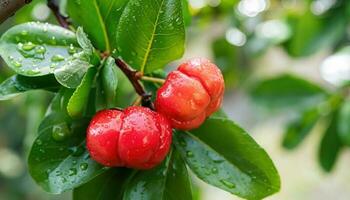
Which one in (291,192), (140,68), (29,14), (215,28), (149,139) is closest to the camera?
(149,139)

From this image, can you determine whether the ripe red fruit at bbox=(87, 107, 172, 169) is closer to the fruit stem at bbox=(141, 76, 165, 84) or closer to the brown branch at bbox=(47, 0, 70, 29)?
the fruit stem at bbox=(141, 76, 165, 84)

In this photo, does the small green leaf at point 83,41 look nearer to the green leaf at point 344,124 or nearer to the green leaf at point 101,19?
the green leaf at point 101,19

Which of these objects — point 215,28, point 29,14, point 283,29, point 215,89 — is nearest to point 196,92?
point 215,89

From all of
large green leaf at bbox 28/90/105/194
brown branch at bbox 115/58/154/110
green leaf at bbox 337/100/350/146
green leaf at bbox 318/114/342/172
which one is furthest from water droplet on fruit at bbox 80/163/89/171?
green leaf at bbox 318/114/342/172

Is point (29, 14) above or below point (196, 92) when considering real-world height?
below

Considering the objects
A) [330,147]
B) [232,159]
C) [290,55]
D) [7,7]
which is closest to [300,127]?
[330,147]

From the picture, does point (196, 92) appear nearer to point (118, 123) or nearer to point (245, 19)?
point (118, 123)

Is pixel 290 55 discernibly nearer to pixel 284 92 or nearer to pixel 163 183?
pixel 284 92

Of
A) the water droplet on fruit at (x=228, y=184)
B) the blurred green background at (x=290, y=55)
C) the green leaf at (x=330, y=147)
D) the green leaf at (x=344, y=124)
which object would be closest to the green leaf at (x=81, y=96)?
the water droplet on fruit at (x=228, y=184)
